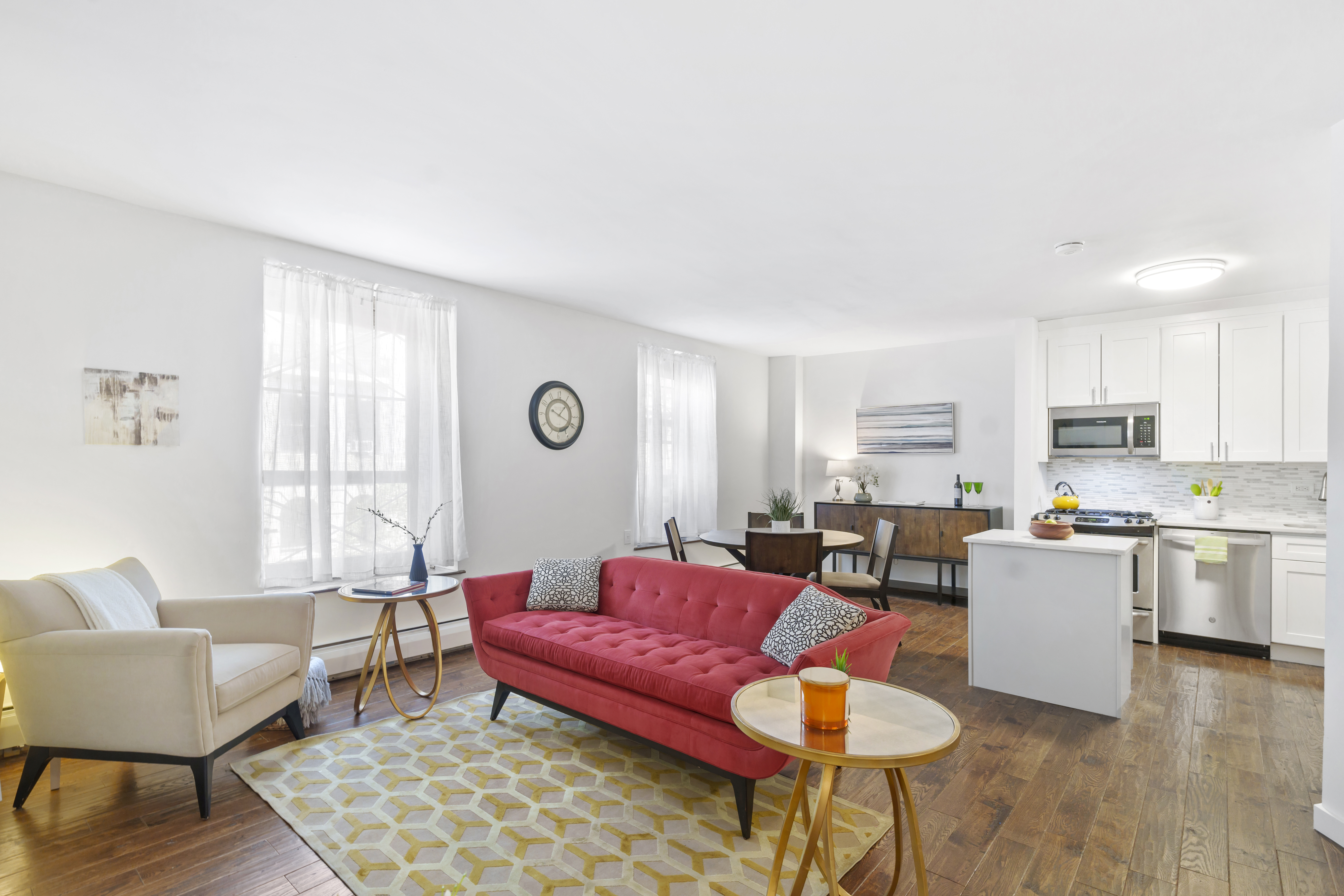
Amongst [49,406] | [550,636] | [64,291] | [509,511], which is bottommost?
[550,636]

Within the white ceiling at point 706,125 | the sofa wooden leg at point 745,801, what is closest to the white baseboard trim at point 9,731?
the white ceiling at point 706,125

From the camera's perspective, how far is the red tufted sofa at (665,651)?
7.83 feet

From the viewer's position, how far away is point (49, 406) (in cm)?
296

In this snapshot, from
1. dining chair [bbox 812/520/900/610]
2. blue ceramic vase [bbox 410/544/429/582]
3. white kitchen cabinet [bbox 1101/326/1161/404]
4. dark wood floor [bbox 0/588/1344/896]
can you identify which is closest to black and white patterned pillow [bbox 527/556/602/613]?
blue ceramic vase [bbox 410/544/429/582]

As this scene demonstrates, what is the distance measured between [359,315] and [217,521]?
4.67 ft

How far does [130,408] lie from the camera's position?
10.5 ft

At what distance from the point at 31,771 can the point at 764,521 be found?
5.20 m

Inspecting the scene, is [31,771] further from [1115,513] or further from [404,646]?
[1115,513]

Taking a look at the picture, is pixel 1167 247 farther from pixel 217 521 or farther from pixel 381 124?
pixel 217 521

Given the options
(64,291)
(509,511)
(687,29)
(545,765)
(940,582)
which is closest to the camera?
(687,29)

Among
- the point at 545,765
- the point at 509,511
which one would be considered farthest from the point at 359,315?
the point at 545,765

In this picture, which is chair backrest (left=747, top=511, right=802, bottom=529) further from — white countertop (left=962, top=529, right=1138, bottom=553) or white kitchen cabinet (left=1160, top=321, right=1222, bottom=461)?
white kitchen cabinet (left=1160, top=321, right=1222, bottom=461)

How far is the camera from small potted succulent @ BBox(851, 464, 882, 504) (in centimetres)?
697

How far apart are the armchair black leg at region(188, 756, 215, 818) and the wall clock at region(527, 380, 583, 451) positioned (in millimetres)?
2973
